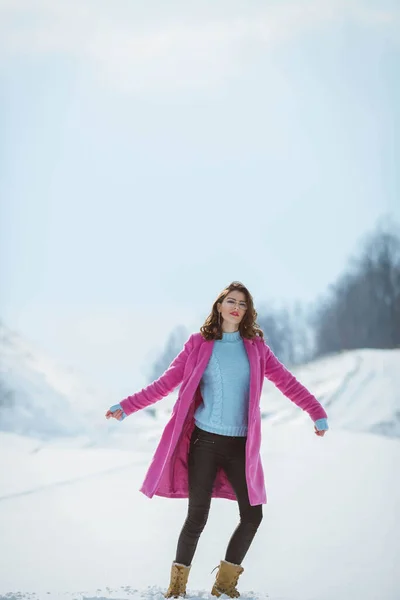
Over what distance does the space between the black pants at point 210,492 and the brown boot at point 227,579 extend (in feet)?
0.09

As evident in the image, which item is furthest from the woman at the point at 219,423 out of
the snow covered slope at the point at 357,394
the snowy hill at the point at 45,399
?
the snowy hill at the point at 45,399

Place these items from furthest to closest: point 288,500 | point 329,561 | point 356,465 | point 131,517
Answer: point 356,465 < point 288,500 < point 131,517 < point 329,561

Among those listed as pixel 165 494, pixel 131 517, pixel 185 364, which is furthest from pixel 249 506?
pixel 131 517

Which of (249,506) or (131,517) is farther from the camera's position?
(131,517)

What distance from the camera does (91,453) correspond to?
8039 millimetres

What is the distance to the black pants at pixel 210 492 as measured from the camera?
10.5ft

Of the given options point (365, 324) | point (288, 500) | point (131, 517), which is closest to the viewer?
point (131, 517)

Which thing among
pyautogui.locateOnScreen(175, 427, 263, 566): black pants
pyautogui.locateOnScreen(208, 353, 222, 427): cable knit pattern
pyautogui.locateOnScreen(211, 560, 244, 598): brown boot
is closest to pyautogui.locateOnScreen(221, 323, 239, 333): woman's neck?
pyautogui.locateOnScreen(208, 353, 222, 427): cable knit pattern

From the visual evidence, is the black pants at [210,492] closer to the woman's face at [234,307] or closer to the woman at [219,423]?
the woman at [219,423]

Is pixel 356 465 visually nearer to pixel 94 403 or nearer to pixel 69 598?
pixel 69 598

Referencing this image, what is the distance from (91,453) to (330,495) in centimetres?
326

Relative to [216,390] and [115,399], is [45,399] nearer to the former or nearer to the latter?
[115,399]

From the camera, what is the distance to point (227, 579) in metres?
3.25

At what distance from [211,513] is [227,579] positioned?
6.24ft
